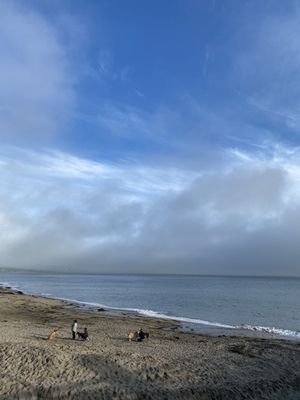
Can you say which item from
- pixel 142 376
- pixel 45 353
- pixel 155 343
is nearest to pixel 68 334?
pixel 155 343

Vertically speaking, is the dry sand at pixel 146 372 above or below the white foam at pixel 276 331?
below

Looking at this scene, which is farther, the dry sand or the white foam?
the white foam

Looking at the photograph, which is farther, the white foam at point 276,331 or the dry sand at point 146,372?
the white foam at point 276,331

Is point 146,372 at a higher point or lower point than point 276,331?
lower

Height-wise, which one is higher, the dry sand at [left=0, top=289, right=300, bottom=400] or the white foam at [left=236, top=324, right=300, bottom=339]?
the white foam at [left=236, top=324, right=300, bottom=339]

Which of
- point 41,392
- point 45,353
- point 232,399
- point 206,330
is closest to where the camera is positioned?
point 41,392

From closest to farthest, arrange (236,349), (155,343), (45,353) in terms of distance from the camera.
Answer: (45,353) → (236,349) → (155,343)

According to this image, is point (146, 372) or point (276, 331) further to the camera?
point (276, 331)

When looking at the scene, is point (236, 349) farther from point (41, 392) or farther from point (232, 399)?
point (41, 392)

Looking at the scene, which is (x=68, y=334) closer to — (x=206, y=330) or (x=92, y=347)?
(x=92, y=347)

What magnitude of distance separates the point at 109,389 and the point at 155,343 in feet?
41.0

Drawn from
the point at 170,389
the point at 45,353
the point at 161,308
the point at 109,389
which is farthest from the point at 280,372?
the point at 161,308

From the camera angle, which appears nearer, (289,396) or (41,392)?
(41,392)

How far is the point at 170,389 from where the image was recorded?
17.7 metres
